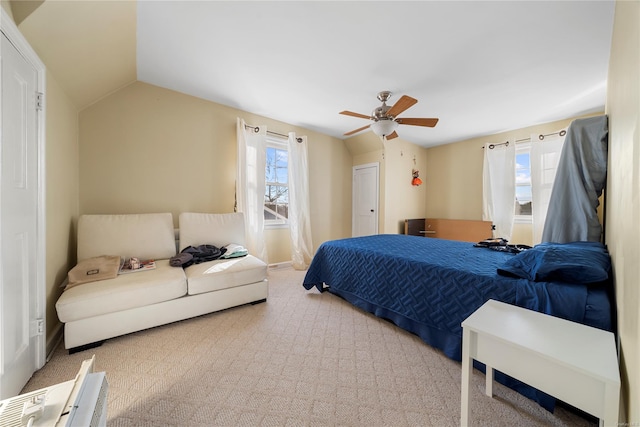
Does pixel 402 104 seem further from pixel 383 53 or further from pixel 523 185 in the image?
pixel 523 185

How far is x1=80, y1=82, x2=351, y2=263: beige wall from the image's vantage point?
97.6 inches

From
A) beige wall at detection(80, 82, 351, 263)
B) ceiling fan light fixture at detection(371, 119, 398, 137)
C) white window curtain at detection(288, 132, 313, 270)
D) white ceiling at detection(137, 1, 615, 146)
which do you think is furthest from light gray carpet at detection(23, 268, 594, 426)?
white ceiling at detection(137, 1, 615, 146)

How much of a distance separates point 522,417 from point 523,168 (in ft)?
13.8

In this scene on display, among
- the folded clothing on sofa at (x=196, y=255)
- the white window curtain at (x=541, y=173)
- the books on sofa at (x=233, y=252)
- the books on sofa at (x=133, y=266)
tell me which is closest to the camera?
the books on sofa at (x=133, y=266)

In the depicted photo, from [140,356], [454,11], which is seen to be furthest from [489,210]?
[140,356]

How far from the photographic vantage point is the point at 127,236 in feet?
7.55

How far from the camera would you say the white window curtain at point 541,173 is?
137 inches

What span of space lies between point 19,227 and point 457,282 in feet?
8.86

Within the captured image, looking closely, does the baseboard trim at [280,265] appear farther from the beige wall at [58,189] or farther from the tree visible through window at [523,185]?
the tree visible through window at [523,185]

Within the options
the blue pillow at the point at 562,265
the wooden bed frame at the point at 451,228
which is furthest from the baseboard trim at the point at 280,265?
the blue pillow at the point at 562,265

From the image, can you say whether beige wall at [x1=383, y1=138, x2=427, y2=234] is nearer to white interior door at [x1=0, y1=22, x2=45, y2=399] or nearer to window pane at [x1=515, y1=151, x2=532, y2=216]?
window pane at [x1=515, y1=151, x2=532, y2=216]

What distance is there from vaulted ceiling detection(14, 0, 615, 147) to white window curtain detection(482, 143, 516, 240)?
0.99 metres

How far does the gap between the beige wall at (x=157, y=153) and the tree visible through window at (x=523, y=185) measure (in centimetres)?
418

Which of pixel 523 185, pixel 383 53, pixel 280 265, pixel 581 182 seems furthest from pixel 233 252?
pixel 523 185
